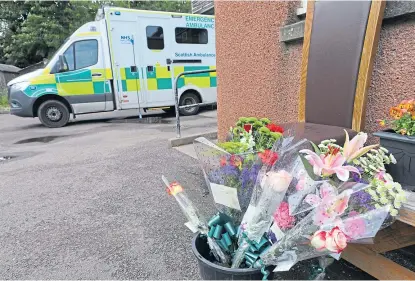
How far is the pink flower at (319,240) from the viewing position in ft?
2.60

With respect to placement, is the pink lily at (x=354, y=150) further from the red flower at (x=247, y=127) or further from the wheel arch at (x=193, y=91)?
the wheel arch at (x=193, y=91)

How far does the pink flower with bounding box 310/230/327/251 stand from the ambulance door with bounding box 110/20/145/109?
19.7 feet

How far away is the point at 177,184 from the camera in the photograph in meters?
1.16

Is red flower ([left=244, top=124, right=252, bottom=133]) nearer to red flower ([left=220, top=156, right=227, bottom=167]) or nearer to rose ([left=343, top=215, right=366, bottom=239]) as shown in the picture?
red flower ([left=220, top=156, right=227, bottom=167])

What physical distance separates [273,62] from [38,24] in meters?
16.0

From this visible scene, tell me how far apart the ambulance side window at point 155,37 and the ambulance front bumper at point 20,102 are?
2.83 m

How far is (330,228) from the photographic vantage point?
81cm

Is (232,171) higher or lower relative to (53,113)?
higher

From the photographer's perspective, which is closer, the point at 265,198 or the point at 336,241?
the point at 336,241

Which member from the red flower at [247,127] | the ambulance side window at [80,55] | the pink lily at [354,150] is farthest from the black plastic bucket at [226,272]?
the ambulance side window at [80,55]

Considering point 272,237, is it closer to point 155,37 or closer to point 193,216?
point 193,216

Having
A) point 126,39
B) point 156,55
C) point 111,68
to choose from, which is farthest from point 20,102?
point 156,55

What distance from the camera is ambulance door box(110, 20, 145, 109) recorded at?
5945 millimetres

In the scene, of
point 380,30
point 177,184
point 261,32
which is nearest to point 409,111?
point 380,30
